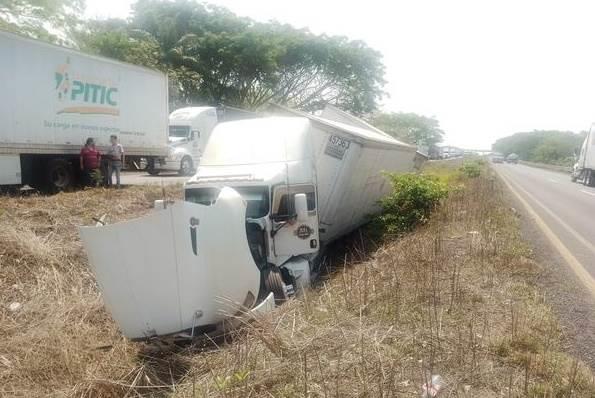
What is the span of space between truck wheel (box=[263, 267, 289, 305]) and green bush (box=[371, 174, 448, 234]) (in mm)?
3849

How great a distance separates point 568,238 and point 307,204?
197 inches

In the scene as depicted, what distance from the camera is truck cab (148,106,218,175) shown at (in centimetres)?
2020

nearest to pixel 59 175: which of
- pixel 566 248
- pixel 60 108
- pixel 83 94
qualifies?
pixel 60 108

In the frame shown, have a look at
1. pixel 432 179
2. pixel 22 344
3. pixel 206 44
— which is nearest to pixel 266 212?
pixel 22 344

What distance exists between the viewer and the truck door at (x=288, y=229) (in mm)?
6289

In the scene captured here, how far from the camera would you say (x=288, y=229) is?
20.8 ft

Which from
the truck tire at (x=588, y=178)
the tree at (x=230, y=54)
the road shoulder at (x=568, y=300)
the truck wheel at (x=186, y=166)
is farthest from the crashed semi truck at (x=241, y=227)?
the truck tire at (x=588, y=178)

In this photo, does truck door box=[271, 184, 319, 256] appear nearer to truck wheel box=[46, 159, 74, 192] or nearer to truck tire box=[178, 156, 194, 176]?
truck wheel box=[46, 159, 74, 192]

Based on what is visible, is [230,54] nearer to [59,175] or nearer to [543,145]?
[59,175]

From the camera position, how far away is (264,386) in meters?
3.27

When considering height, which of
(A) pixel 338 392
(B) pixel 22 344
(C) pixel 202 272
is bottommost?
(B) pixel 22 344

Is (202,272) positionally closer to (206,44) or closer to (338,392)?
(338,392)

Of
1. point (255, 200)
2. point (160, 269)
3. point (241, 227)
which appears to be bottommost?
point (160, 269)

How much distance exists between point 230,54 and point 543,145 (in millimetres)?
95375
